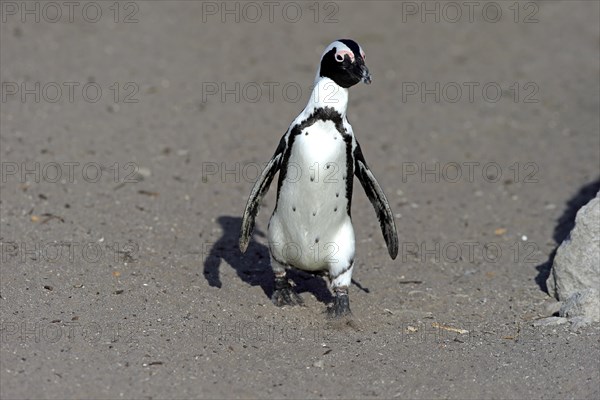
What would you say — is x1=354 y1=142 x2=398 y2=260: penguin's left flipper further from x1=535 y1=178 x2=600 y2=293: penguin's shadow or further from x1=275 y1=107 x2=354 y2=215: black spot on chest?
x1=535 y1=178 x2=600 y2=293: penguin's shadow

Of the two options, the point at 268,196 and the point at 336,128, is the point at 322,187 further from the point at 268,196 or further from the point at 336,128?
the point at 268,196

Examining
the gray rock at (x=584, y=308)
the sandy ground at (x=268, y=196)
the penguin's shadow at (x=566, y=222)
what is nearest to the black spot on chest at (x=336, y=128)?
the sandy ground at (x=268, y=196)

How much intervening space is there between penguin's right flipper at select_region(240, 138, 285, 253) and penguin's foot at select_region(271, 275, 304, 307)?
0.34 meters

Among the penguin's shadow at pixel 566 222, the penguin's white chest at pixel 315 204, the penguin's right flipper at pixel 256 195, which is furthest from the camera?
the penguin's shadow at pixel 566 222

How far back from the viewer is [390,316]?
244 inches

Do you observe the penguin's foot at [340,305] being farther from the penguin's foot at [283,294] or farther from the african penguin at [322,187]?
the penguin's foot at [283,294]

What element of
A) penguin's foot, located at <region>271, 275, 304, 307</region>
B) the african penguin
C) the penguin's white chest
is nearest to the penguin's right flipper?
the african penguin

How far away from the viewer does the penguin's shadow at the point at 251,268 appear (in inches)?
259

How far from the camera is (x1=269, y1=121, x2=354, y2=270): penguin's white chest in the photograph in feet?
18.3

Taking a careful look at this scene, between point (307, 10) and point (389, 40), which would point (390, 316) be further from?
point (307, 10)

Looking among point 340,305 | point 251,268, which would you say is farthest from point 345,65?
point 251,268

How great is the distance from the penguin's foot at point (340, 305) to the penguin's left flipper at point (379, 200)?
41cm

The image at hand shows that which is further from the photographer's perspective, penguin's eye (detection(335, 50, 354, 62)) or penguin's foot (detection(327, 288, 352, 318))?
penguin's foot (detection(327, 288, 352, 318))

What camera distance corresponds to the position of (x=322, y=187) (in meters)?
5.70
